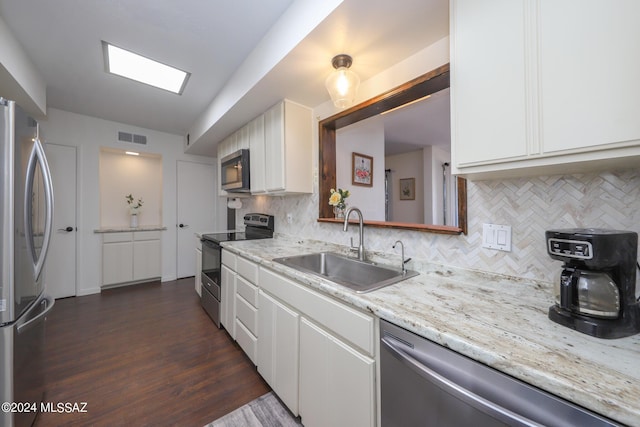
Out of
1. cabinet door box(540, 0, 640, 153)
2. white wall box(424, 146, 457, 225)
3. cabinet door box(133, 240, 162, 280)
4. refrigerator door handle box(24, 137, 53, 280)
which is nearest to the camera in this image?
cabinet door box(540, 0, 640, 153)

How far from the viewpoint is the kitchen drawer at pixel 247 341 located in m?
1.76

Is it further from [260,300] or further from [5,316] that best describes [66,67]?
[260,300]

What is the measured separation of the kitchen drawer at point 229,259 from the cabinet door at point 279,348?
21.8 inches

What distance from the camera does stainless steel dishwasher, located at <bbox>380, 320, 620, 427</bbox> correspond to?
0.54 metres

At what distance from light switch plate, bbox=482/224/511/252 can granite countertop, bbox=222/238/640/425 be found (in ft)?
0.46

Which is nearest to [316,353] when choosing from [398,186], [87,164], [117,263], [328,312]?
[328,312]

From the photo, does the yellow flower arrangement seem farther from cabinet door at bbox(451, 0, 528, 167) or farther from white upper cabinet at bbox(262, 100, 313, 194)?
cabinet door at bbox(451, 0, 528, 167)

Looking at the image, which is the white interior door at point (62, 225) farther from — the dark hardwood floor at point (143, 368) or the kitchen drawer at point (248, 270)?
the kitchen drawer at point (248, 270)

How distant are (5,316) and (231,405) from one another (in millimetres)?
1222

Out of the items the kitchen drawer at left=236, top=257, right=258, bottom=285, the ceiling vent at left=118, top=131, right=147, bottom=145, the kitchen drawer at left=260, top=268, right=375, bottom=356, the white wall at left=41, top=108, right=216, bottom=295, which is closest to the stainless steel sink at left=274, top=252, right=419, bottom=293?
the kitchen drawer at left=260, top=268, right=375, bottom=356

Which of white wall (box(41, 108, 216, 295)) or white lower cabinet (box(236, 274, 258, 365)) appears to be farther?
white wall (box(41, 108, 216, 295))

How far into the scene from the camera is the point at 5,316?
43.3 inches

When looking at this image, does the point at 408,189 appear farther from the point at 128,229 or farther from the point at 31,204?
the point at 128,229

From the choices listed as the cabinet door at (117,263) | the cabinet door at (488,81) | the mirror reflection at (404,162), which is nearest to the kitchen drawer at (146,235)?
the cabinet door at (117,263)
